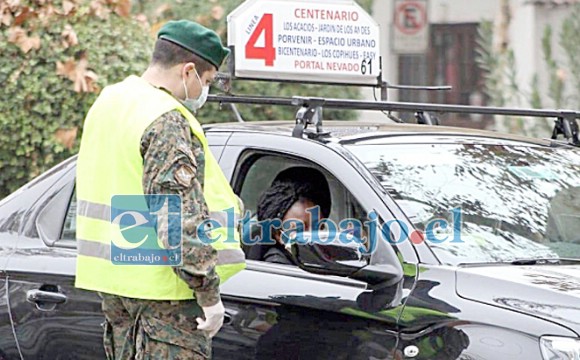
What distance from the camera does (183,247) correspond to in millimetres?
3688

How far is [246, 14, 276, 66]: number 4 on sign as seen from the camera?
5387 millimetres

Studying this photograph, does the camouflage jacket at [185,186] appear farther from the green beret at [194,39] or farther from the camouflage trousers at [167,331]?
the green beret at [194,39]

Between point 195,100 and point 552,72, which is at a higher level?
point 195,100

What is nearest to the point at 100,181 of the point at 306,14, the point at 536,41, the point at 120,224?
the point at 120,224

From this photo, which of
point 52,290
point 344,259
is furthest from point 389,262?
point 52,290

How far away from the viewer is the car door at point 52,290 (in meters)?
4.73

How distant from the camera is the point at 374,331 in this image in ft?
13.1

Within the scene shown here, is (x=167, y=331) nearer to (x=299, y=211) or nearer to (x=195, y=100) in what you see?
(x=195, y=100)

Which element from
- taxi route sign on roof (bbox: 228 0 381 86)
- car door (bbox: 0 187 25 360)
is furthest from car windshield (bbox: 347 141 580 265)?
car door (bbox: 0 187 25 360)

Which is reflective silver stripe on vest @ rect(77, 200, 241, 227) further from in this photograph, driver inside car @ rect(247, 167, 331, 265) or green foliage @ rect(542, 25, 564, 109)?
green foliage @ rect(542, 25, 564, 109)

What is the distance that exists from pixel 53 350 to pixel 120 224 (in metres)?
1.13

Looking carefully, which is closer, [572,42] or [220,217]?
[220,217]

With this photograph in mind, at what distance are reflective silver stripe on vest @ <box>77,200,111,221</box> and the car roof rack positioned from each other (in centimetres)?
89

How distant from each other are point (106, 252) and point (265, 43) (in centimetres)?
176
